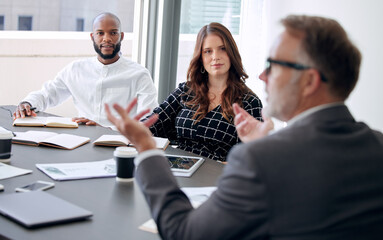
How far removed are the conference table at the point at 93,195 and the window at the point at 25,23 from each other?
3317 mm

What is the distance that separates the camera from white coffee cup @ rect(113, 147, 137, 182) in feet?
6.15

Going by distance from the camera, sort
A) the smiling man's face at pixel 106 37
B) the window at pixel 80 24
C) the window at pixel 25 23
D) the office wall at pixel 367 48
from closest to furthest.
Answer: the office wall at pixel 367 48 < the smiling man's face at pixel 106 37 < the window at pixel 25 23 < the window at pixel 80 24

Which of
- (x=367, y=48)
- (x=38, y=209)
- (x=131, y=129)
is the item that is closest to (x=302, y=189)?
(x=131, y=129)

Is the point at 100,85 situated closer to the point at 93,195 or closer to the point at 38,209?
the point at 93,195

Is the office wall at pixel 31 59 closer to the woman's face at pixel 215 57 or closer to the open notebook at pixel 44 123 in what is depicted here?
the open notebook at pixel 44 123

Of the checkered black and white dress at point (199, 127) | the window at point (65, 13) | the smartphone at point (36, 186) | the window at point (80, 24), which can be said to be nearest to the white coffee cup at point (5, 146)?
the smartphone at point (36, 186)

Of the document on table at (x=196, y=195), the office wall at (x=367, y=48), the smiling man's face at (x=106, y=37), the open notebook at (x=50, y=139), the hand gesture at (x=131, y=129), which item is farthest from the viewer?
the smiling man's face at (x=106, y=37)

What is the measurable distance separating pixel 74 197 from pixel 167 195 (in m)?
0.50

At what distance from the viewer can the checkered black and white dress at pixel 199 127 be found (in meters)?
2.86

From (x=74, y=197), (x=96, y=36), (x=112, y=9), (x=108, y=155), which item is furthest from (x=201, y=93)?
(x=112, y=9)

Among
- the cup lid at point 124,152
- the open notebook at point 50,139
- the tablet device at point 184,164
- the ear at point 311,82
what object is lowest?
the tablet device at point 184,164

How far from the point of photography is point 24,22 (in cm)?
544

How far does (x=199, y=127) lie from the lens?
2900 millimetres

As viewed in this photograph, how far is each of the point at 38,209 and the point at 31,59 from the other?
409 centimetres
